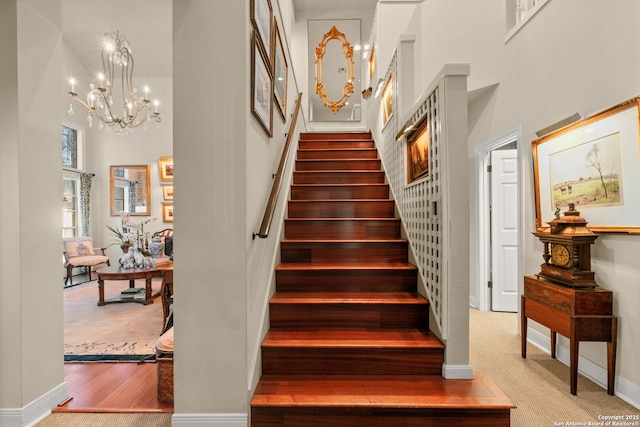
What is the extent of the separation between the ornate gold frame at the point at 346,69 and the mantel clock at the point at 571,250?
5296 mm

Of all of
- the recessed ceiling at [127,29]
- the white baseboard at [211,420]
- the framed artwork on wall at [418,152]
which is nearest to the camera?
the white baseboard at [211,420]

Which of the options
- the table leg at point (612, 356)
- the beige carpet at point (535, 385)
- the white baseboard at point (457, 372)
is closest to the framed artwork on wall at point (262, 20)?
the white baseboard at point (457, 372)

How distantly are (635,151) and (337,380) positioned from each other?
8.00 feet

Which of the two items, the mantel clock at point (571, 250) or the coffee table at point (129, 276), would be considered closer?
the mantel clock at point (571, 250)

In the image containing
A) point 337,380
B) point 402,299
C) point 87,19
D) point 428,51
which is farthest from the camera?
point 87,19

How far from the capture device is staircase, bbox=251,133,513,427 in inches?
67.7

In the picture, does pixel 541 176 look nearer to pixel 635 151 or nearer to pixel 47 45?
pixel 635 151

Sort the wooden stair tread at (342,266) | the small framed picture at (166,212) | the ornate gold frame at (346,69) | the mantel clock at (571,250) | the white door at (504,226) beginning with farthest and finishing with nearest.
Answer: the small framed picture at (166,212) < the ornate gold frame at (346,69) < the white door at (504,226) < the wooden stair tread at (342,266) < the mantel clock at (571,250)

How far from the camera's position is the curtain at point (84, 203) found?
664 cm

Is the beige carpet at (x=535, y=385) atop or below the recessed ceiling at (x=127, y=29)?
below

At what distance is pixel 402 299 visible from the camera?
2.37 metres

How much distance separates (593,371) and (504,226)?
1.93 metres

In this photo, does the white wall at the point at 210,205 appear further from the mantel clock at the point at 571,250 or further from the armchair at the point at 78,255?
the armchair at the point at 78,255

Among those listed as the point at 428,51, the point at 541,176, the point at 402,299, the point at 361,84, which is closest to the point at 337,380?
the point at 402,299
